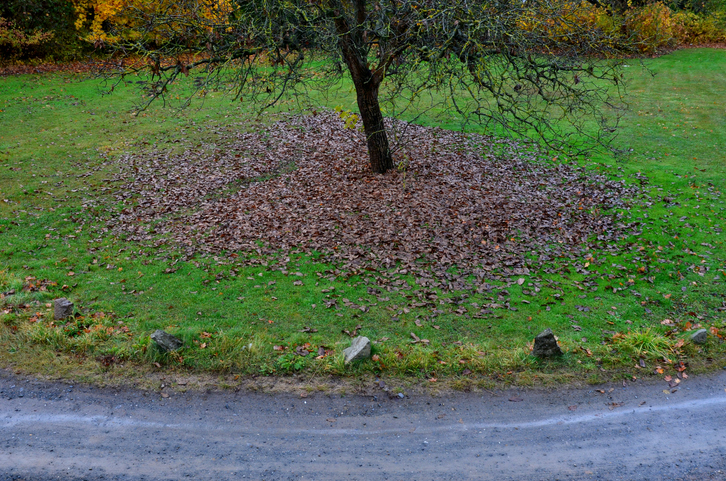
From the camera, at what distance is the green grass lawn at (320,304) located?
629cm

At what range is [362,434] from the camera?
17.2 feet

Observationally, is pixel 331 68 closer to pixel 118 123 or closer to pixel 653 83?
pixel 118 123

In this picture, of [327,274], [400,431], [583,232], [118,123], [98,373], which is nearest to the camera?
[400,431]

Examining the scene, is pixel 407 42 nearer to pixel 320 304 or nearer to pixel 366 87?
pixel 366 87

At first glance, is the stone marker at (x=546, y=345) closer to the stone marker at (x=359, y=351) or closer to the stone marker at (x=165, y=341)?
the stone marker at (x=359, y=351)

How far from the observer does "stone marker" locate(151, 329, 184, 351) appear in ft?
20.5

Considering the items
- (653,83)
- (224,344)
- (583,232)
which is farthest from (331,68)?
(653,83)

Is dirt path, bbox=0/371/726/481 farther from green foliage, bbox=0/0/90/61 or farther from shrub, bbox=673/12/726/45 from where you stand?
shrub, bbox=673/12/726/45

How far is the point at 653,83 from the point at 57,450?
27.5m

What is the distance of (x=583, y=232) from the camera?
10.1 metres

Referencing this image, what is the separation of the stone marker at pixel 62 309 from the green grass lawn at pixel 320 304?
0.47 feet

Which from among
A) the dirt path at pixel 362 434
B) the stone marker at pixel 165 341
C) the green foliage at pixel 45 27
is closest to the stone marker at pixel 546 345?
the dirt path at pixel 362 434

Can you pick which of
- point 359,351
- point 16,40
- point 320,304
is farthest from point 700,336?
point 16,40

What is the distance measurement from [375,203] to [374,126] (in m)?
2.30
